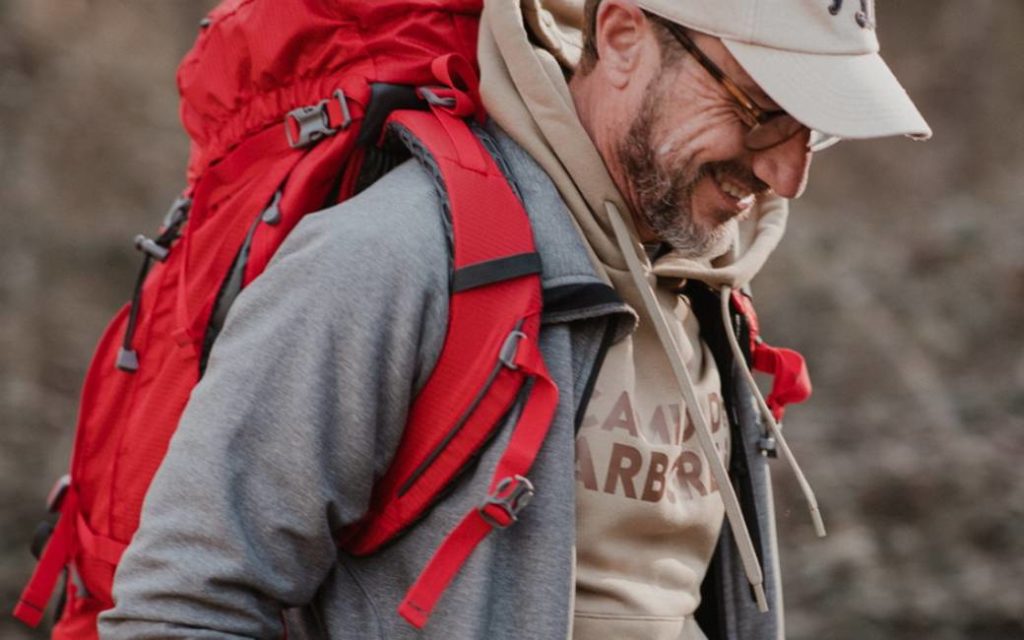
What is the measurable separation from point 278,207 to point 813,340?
4.93 m

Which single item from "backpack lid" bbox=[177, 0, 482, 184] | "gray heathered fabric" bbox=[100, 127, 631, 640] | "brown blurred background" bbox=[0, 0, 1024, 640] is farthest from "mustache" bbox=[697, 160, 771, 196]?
"brown blurred background" bbox=[0, 0, 1024, 640]

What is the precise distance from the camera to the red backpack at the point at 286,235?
184 cm

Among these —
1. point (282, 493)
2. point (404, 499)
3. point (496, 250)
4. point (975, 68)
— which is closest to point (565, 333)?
point (496, 250)

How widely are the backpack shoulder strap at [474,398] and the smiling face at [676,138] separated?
342 mm

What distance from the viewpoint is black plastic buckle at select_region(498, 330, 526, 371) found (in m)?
1.82

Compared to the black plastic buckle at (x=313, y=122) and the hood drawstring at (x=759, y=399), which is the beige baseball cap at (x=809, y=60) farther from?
the black plastic buckle at (x=313, y=122)

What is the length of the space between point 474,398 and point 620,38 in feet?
2.46

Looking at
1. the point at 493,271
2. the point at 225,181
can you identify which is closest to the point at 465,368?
the point at 493,271

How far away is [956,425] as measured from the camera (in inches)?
240

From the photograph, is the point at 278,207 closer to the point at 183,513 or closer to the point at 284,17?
the point at 284,17

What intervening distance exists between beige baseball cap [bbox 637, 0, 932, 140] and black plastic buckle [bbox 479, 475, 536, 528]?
74 centimetres

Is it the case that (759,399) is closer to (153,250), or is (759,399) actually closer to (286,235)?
(286,235)

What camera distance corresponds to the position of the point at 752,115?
6.94ft

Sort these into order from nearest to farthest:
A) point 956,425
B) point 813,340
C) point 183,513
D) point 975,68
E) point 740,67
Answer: point 183,513 < point 740,67 < point 956,425 < point 813,340 < point 975,68
